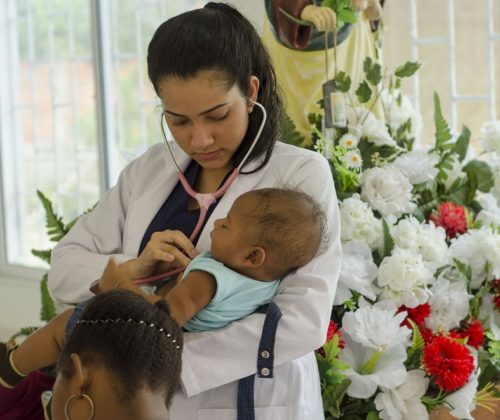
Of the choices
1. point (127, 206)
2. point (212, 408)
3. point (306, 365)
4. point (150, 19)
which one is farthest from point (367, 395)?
point (150, 19)

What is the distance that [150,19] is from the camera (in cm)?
421

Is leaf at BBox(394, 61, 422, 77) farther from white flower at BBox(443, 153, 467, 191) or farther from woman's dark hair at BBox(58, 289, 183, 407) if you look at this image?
woman's dark hair at BBox(58, 289, 183, 407)

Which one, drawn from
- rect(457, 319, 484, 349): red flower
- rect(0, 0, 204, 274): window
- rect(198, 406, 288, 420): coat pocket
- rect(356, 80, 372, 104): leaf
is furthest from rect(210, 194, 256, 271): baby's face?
rect(0, 0, 204, 274): window

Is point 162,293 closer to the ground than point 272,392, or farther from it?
farther from it

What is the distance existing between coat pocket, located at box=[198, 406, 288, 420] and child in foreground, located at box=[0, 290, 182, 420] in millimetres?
351

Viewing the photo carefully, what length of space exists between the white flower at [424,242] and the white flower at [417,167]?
0.20 metres

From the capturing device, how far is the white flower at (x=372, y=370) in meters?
2.28

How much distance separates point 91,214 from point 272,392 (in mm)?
635

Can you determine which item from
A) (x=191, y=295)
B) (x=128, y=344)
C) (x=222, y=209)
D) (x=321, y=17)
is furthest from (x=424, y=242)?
(x=128, y=344)

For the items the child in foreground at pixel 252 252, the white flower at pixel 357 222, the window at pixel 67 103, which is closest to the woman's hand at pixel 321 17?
the white flower at pixel 357 222

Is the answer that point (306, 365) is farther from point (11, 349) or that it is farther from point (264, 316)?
point (11, 349)

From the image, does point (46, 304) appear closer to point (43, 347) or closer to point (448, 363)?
point (43, 347)

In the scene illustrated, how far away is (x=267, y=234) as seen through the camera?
1.77 m

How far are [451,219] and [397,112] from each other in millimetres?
440
